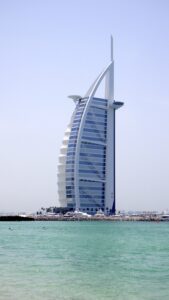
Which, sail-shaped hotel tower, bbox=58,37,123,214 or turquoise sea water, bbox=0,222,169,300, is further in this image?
sail-shaped hotel tower, bbox=58,37,123,214

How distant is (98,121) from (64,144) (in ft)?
35.7

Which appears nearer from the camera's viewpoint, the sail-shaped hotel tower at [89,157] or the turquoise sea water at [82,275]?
the turquoise sea water at [82,275]

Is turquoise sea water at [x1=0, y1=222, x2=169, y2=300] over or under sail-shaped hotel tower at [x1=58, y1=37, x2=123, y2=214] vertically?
under

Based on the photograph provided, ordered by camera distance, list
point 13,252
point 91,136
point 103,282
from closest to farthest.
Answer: point 103,282, point 13,252, point 91,136

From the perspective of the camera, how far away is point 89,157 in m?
146

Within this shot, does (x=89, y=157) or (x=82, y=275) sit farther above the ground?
(x=89, y=157)

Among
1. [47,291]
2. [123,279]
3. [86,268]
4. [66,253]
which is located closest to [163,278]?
[123,279]

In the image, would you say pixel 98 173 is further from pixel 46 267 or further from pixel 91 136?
pixel 46 267

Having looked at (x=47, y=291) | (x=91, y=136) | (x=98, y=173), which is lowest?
(x=47, y=291)

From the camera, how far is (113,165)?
15175cm

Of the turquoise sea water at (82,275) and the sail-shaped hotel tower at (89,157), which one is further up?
the sail-shaped hotel tower at (89,157)

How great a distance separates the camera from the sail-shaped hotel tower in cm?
14388

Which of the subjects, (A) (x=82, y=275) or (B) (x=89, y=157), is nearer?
(A) (x=82, y=275)

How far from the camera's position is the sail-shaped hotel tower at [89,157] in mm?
143875
